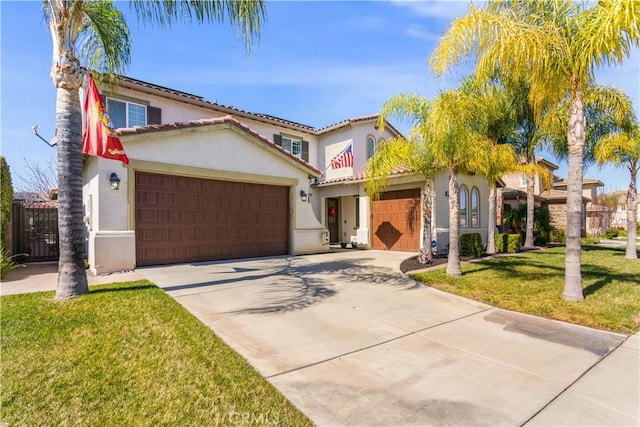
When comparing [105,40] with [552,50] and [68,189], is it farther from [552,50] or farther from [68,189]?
[552,50]

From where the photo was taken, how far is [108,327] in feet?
16.0

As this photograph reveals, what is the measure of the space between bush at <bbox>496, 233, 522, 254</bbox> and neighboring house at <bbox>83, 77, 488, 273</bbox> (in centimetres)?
130

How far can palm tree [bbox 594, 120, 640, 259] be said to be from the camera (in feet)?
45.4

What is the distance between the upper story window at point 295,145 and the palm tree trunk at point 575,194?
13.9 m

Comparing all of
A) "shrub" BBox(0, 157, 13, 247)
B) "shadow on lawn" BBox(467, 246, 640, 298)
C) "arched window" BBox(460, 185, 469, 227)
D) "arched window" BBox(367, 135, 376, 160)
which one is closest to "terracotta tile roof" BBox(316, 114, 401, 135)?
"arched window" BBox(367, 135, 376, 160)

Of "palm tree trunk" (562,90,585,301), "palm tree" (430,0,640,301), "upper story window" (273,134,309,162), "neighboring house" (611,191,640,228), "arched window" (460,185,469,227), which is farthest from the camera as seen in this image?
"neighboring house" (611,191,640,228)

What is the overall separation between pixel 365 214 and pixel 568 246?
34.0ft

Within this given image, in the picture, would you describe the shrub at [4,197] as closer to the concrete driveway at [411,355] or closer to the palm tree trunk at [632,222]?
the concrete driveway at [411,355]

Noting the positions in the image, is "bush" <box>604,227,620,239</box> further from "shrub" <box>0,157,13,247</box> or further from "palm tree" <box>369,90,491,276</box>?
"shrub" <box>0,157,13,247</box>

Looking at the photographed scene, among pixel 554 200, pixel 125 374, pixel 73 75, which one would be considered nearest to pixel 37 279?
pixel 73 75

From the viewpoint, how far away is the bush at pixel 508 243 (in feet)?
53.0

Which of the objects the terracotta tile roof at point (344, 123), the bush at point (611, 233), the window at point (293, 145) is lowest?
the bush at point (611, 233)

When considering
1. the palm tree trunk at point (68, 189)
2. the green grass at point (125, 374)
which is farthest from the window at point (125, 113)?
the green grass at point (125, 374)

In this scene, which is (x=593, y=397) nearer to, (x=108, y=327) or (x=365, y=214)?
(x=108, y=327)
